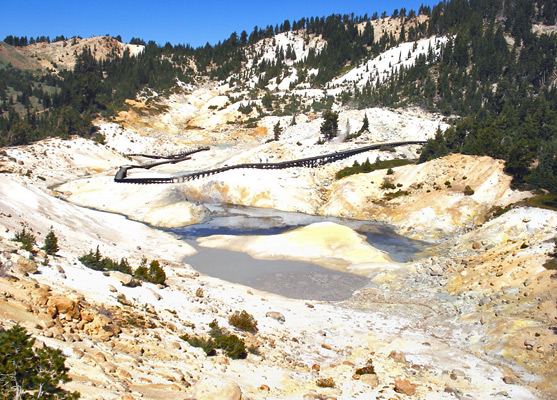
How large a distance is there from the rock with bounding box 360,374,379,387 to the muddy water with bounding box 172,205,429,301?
48.7 feet

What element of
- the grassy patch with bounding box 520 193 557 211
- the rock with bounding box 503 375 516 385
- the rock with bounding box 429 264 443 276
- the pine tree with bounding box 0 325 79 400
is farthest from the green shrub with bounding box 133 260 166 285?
the grassy patch with bounding box 520 193 557 211

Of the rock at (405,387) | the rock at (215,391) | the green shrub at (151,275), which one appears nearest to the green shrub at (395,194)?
the green shrub at (151,275)

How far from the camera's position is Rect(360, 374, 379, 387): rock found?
17.7 m

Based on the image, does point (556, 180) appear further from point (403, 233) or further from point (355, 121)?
point (355, 121)

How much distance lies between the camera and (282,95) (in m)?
165

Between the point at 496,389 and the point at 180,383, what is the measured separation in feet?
48.3

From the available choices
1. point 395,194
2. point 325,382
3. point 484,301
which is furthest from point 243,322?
point 395,194

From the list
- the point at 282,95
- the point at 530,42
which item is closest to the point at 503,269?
the point at 282,95

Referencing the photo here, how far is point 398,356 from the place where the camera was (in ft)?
70.0

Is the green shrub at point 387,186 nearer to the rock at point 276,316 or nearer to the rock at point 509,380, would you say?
the rock at point 276,316

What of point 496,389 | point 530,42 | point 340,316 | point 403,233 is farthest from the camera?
point 530,42

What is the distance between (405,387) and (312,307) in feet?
41.5

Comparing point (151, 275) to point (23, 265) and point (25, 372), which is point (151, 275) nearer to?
point (23, 265)

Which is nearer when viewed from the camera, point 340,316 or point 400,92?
point 340,316
